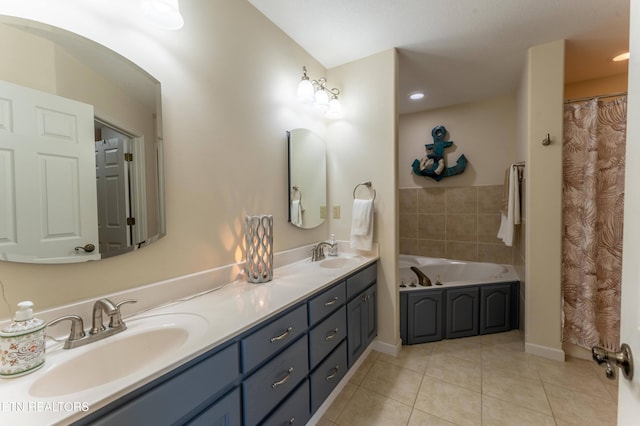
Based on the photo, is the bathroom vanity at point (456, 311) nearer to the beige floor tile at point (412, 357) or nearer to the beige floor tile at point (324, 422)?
the beige floor tile at point (412, 357)

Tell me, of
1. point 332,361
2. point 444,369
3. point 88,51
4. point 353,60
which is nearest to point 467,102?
point 353,60

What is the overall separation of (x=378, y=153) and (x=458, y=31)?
100 cm

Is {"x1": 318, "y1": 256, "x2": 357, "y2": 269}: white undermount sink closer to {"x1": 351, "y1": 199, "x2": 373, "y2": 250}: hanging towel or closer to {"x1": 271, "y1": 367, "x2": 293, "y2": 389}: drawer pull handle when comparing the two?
{"x1": 351, "y1": 199, "x2": 373, "y2": 250}: hanging towel

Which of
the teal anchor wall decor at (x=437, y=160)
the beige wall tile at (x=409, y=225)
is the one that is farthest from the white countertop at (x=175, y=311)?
the teal anchor wall decor at (x=437, y=160)

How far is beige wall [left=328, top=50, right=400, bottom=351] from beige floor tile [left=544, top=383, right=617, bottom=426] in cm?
102

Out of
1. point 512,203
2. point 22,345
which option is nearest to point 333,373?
point 22,345

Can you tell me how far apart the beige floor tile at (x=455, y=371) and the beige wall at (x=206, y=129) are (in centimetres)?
100

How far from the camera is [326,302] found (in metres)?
1.54

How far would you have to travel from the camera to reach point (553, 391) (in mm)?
1772

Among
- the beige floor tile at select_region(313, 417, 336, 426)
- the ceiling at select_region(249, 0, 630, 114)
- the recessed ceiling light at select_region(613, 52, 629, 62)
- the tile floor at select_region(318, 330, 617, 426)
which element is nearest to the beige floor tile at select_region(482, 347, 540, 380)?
the tile floor at select_region(318, 330, 617, 426)

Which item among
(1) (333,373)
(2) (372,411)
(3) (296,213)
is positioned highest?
(3) (296,213)

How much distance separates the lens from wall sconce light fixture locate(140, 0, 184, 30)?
1.10 m

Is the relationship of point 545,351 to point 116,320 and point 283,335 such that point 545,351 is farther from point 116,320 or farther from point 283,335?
point 116,320

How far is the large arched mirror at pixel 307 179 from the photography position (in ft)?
6.71
